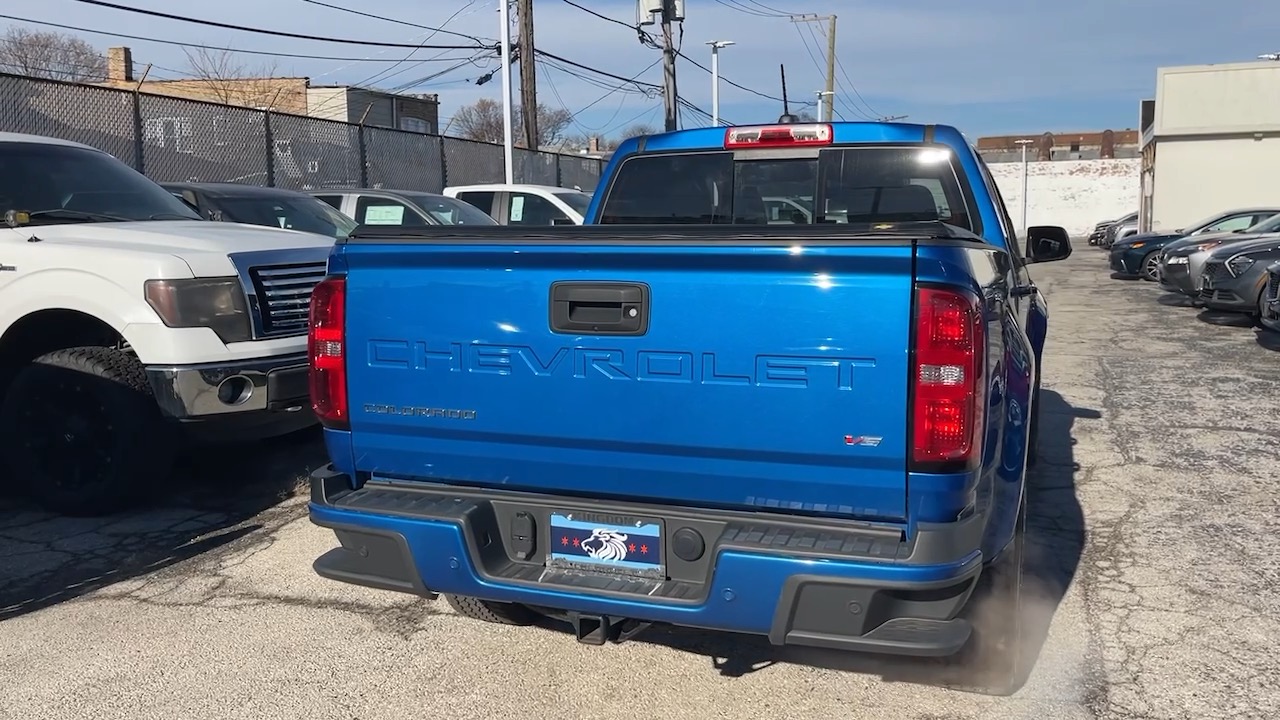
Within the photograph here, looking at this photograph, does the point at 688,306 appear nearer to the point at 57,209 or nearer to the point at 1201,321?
the point at 57,209

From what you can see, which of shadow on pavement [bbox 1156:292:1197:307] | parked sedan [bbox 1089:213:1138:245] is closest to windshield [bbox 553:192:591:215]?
shadow on pavement [bbox 1156:292:1197:307]

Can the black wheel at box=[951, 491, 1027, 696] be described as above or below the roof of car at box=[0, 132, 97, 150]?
below

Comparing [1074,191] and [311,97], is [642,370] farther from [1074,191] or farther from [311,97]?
[1074,191]

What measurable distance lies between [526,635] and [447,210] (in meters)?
8.90

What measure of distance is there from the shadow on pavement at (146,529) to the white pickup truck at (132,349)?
19cm

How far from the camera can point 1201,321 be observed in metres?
15.0

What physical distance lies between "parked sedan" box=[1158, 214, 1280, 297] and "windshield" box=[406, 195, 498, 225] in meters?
9.68

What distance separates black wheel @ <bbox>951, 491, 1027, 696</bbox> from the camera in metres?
3.68

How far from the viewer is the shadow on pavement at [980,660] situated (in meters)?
3.94

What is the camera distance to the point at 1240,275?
13.2 meters

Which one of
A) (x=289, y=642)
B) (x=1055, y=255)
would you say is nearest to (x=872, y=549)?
(x=289, y=642)

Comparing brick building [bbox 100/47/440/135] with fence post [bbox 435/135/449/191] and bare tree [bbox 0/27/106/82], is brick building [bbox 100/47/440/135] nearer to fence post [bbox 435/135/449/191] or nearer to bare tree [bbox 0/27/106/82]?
bare tree [bbox 0/27/106/82]

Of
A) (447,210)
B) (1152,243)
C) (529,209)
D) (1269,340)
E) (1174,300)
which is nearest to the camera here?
(1269,340)

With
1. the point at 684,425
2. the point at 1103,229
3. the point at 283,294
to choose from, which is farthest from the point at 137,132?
the point at 1103,229
